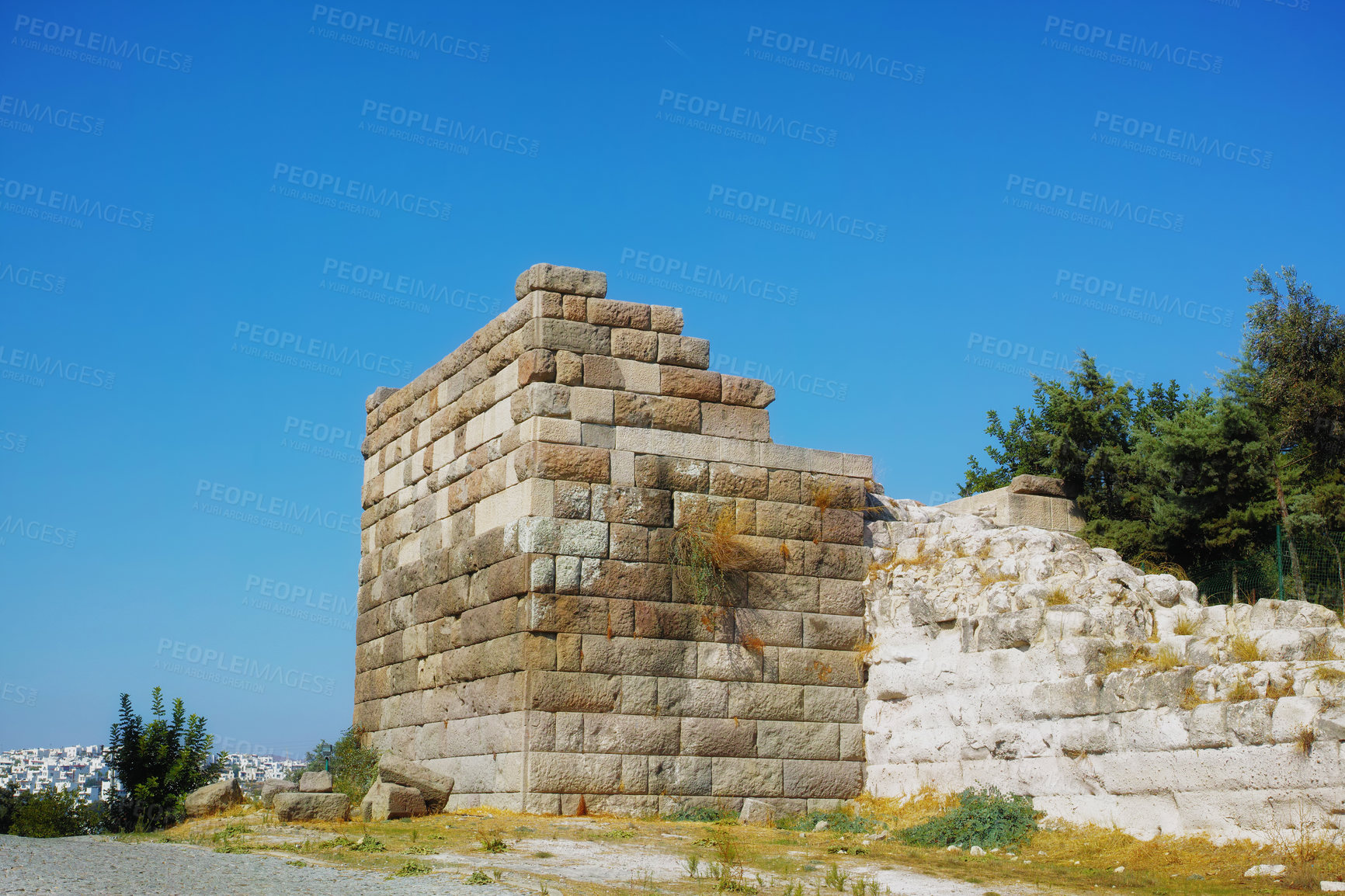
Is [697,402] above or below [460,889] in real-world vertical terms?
above

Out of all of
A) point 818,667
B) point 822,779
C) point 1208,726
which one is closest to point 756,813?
point 822,779

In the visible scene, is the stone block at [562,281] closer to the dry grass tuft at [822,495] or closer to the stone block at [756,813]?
→ the dry grass tuft at [822,495]

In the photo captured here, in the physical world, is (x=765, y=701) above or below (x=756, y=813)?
above

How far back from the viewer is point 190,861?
7.57 m

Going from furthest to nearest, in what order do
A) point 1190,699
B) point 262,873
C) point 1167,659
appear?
point 1167,659
point 1190,699
point 262,873

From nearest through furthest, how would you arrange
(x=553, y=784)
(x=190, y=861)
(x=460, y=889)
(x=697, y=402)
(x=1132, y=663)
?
(x=460, y=889), (x=190, y=861), (x=1132, y=663), (x=553, y=784), (x=697, y=402)

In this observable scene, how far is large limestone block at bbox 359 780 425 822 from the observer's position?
1030 centimetres

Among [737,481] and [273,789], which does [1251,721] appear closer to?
[737,481]

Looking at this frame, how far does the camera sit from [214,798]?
1140 centimetres

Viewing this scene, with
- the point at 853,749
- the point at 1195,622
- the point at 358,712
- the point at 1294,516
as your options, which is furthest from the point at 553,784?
the point at 1294,516

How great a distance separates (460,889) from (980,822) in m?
4.65

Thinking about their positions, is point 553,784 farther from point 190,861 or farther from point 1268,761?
point 1268,761

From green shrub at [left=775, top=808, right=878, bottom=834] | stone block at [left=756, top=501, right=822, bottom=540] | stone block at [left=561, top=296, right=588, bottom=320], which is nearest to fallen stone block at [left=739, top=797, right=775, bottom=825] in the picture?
green shrub at [left=775, top=808, right=878, bottom=834]

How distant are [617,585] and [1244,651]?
5020mm
